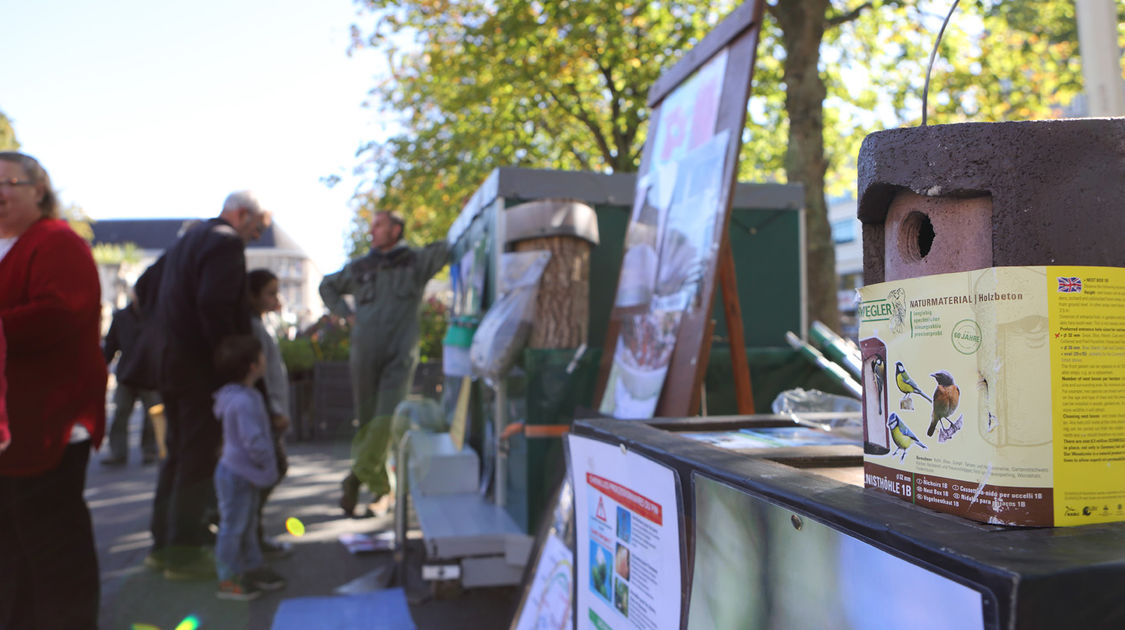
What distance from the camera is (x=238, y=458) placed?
14.3 feet

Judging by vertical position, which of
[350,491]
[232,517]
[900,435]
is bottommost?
[350,491]

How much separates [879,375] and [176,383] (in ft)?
13.5

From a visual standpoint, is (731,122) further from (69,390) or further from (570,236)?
(69,390)

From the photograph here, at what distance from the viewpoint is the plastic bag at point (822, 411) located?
6.42 feet

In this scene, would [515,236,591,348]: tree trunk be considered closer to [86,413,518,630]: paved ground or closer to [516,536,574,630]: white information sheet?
[86,413,518,630]: paved ground

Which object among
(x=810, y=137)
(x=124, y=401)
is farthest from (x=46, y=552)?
(x=810, y=137)

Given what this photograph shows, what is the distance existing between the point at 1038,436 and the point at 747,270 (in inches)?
166

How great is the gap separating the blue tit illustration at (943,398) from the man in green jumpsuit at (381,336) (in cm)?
510

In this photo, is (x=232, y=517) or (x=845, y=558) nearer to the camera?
(x=845, y=558)

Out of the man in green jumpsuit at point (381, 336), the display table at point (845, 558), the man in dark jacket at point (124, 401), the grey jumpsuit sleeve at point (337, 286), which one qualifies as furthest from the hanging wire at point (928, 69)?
the man in dark jacket at point (124, 401)

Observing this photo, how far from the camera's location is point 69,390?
302 centimetres

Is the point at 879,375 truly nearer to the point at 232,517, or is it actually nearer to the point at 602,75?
the point at 232,517

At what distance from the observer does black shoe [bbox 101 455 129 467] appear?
8.91 m

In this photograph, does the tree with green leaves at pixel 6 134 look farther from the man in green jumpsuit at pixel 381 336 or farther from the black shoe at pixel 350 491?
the black shoe at pixel 350 491
